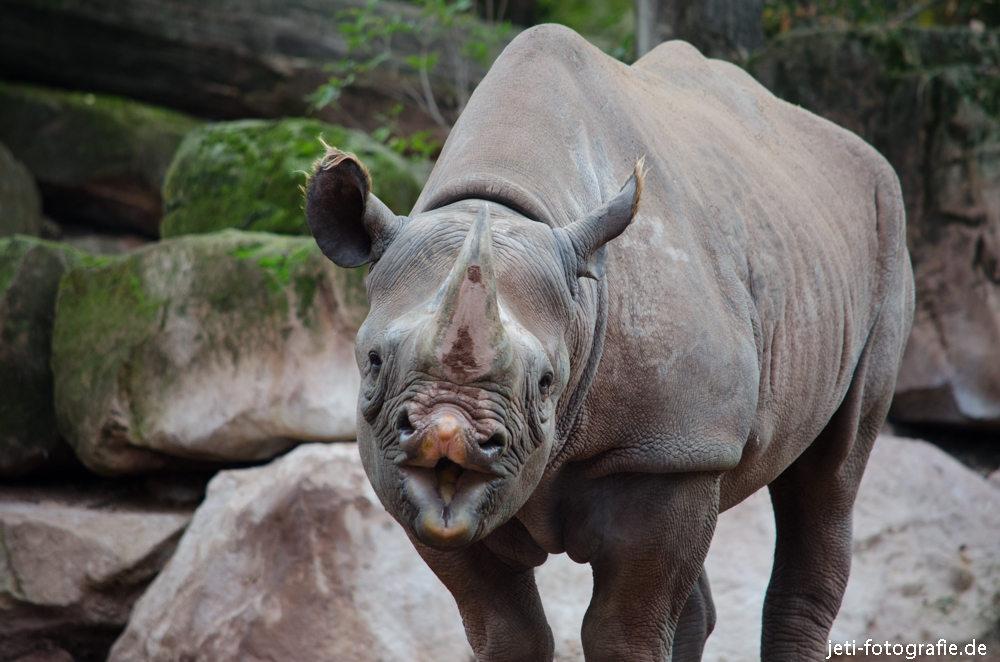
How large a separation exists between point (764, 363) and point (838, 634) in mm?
2310

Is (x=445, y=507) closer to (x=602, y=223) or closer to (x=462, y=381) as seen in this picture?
(x=462, y=381)

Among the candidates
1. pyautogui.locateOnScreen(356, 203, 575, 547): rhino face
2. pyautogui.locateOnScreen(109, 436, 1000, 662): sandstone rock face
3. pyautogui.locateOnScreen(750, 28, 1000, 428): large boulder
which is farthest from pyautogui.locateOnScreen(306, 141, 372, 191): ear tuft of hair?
pyautogui.locateOnScreen(750, 28, 1000, 428): large boulder

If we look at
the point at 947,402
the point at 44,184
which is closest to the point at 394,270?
Answer: the point at 947,402

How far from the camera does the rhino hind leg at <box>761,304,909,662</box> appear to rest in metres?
4.02

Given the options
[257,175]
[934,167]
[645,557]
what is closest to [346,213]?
[645,557]

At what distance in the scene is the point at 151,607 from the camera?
4.89 m

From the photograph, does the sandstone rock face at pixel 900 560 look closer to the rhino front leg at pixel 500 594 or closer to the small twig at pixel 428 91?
the rhino front leg at pixel 500 594

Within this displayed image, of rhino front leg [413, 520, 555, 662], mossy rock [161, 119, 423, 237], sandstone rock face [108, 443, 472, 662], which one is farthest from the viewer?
mossy rock [161, 119, 423, 237]

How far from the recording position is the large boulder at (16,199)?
26.7ft

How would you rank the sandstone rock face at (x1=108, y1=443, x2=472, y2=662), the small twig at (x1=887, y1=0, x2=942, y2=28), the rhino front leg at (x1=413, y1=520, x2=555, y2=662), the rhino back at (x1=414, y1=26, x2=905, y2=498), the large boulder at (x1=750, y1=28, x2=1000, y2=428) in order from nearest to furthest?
the rhino back at (x1=414, y1=26, x2=905, y2=498) < the rhino front leg at (x1=413, y1=520, x2=555, y2=662) < the sandstone rock face at (x1=108, y1=443, x2=472, y2=662) < the large boulder at (x1=750, y1=28, x2=1000, y2=428) < the small twig at (x1=887, y1=0, x2=942, y2=28)

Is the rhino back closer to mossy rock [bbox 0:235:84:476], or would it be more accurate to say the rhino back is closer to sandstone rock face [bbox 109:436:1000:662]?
sandstone rock face [bbox 109:436:1000:662]

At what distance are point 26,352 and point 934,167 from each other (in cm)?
593

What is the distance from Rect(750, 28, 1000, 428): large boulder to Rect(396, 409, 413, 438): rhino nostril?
228 inches

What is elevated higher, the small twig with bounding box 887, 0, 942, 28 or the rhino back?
the rhino back
